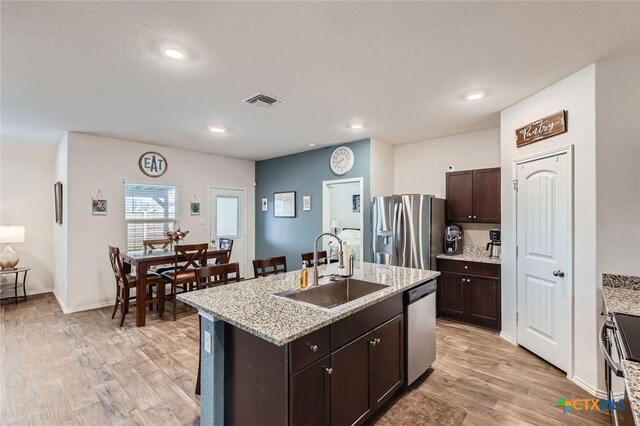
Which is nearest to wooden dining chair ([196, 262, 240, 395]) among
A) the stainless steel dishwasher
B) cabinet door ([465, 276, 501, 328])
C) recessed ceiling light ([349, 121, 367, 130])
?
the stainless steel dishwasher

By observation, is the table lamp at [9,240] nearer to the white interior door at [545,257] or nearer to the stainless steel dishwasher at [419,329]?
the stainless steel dishwasher at [419,329]

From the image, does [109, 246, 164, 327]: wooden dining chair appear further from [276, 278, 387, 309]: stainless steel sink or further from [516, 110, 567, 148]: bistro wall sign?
[516, 110, 567, 148]: bistro wall sign

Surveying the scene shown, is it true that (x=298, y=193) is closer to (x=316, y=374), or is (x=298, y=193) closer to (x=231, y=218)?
(x=231, y=218)

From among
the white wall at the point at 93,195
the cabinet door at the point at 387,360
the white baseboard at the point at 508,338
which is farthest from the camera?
the white wall at the point at 93,195

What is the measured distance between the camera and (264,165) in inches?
248

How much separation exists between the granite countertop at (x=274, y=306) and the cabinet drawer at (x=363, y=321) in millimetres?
82

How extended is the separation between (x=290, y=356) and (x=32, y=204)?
6.51m

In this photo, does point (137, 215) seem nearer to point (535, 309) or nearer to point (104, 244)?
point (104, 244)

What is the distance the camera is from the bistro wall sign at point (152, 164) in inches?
192

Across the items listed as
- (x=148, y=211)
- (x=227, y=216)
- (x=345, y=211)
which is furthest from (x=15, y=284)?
(x=345, y=211)

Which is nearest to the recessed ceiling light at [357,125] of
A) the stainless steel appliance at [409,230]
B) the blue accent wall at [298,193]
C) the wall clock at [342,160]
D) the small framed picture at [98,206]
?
the blue accent wall at [298,193]

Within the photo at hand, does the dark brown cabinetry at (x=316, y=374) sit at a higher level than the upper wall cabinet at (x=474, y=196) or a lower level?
lower

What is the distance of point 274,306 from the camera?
1.74 m

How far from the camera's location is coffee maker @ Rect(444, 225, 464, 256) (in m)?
4.10
